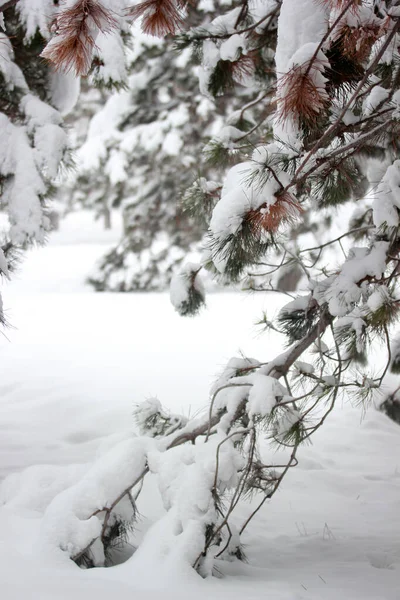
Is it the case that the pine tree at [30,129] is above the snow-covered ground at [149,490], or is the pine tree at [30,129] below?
above

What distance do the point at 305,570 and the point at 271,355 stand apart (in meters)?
3.59

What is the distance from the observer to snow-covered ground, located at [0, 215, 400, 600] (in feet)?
6.73

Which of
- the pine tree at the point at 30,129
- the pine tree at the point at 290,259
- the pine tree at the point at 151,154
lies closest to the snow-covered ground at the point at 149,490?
the pine tree at the point at 290,259

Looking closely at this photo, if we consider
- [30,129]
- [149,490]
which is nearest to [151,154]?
[30,129]

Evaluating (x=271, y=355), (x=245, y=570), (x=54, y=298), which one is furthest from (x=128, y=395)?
(x=54, y=298)

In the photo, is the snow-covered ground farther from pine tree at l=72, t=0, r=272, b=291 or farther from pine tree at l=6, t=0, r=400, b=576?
pine tree at l=72, t=0, r=272, b=291

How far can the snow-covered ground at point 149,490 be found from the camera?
2.05 m

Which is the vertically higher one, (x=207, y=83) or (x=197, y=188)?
(x=207, y=83)

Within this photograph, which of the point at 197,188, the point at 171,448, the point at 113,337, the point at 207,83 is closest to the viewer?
the point at 171,448

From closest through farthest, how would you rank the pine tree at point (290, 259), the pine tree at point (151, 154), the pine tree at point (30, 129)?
the pine tree at point (290, 259), the pine tree at point (30, 129), the pine tree at point (151, 154)

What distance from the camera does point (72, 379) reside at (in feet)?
16.9

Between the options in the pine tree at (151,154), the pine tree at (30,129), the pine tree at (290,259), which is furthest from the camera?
the pine tree at (151,154)

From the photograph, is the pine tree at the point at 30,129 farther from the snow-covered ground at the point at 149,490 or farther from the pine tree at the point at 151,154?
the pine tree at the point at 151,154

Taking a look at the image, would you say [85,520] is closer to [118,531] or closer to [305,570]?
[118,531]
